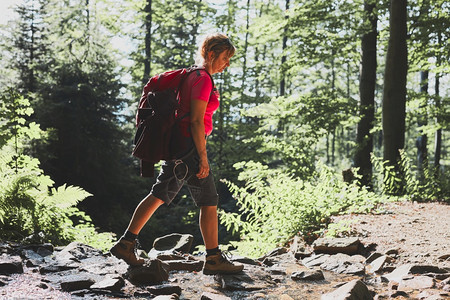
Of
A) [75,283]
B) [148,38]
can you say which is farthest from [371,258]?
[148,38]

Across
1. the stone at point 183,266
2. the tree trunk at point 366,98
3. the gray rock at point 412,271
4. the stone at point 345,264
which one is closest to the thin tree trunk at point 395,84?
the tree trunk at point 366,98

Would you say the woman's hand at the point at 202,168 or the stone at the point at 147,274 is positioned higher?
the woman's hand at the point at 202,168

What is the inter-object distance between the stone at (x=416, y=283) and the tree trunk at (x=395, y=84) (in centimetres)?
601

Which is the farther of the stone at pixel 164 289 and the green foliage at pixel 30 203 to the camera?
→ the green foliage at pixel 30 203

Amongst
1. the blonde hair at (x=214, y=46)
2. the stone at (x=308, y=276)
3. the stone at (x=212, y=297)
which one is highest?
the blonde hair at (x=214, y=46)

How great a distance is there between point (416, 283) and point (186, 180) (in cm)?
215

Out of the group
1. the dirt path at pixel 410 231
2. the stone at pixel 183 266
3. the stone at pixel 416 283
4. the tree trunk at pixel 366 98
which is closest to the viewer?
the stone at pixel 416 283

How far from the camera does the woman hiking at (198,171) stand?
10.8 feet

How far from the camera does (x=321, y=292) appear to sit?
11.2ft

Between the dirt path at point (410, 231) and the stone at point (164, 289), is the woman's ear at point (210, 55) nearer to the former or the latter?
the stone at point (164, 289)

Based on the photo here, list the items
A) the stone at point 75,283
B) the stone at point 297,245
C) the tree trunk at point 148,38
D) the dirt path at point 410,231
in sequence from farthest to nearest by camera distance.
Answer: the tree trunk at point 148,38
the stone at point 297,245
the dirt path at point 410,231
the stone at point 75,283

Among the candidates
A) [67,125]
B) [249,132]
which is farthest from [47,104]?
[249,132]

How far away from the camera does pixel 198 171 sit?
3.34 meters

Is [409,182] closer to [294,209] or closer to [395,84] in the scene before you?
[395,84]
